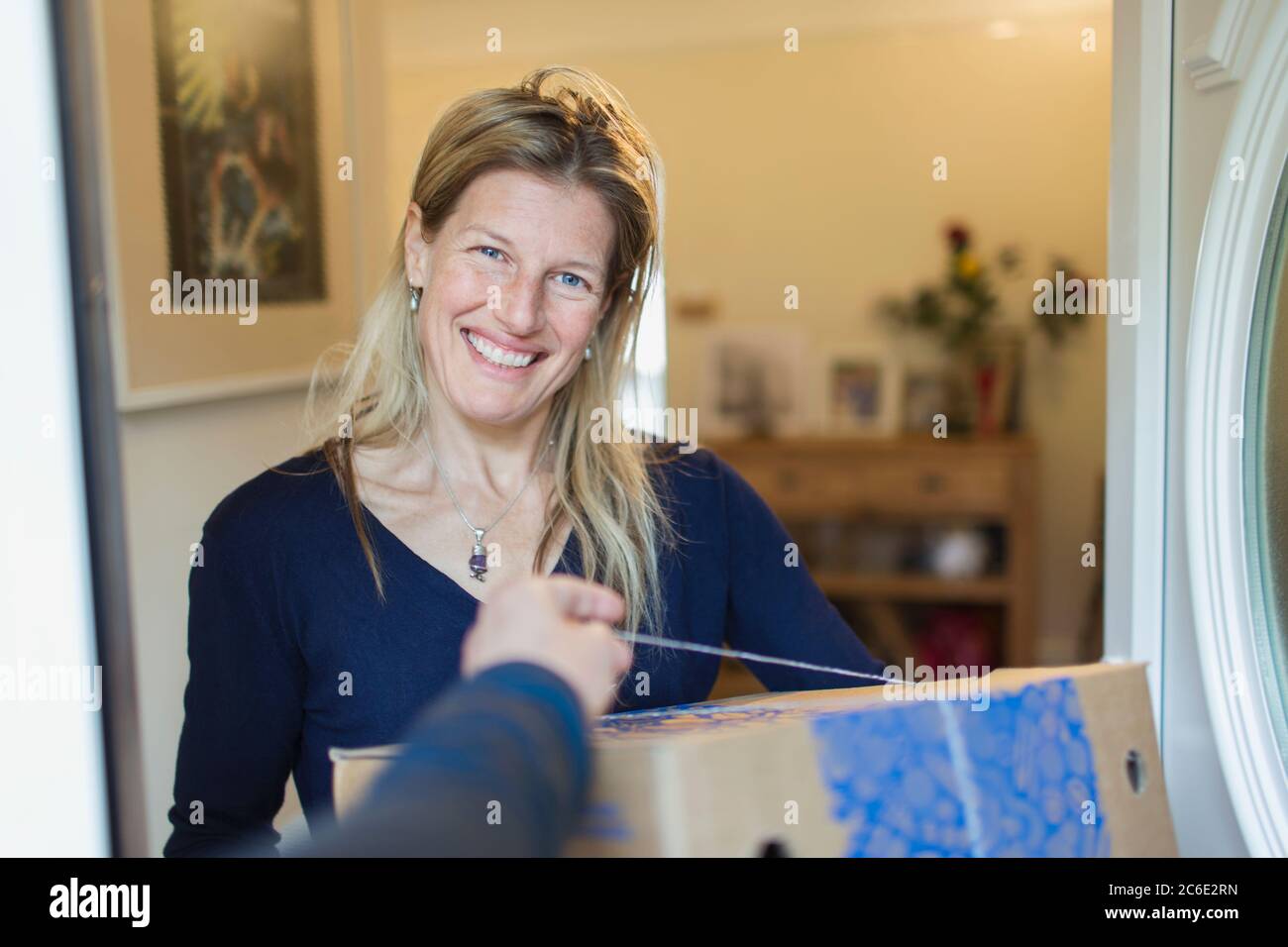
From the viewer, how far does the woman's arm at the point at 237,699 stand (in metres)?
1.12

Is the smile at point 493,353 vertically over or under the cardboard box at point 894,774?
over

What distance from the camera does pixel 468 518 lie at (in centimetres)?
124

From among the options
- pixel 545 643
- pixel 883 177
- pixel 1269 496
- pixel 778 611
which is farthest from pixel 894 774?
pixel 883 177

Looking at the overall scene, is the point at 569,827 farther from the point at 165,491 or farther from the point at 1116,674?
the point at 165,491

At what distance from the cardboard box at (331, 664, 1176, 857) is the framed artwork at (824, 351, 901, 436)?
320 centimetres

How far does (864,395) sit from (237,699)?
321 cm

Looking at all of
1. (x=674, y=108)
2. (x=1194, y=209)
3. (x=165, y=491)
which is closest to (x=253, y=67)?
(x=165, y=491)

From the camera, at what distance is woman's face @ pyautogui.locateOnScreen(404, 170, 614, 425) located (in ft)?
3.66

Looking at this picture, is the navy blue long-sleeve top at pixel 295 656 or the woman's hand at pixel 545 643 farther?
the navy blue long-sleeve top at pixel 295 656

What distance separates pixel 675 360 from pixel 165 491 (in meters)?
2.76

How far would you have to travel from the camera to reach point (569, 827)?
559mm

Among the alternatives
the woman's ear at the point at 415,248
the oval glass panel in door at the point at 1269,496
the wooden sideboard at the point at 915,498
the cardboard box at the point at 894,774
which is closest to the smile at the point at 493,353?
the woman's ear at the point at 415,248

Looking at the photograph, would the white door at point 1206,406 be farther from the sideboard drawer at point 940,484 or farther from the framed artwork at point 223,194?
the sideboard drawer at point 940,484

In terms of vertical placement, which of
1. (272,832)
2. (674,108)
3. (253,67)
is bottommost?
(272,832)
